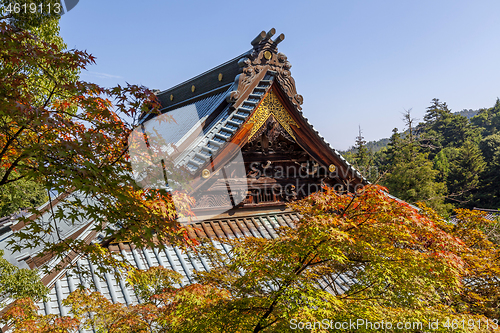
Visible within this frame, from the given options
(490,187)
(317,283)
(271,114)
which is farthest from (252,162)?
(490,187)

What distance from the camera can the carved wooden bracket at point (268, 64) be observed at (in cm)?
656

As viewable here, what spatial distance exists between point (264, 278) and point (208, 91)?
716 centimetres

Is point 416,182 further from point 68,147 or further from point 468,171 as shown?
point 68,147

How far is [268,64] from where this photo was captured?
6.74 m

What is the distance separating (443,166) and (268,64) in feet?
137

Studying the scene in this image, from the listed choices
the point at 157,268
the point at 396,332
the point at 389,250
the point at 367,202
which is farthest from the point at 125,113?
the point at 396,332

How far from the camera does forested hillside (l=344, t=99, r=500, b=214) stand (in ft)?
83.1

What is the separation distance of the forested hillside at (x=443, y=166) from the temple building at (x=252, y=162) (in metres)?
1.90

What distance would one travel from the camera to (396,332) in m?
3.09

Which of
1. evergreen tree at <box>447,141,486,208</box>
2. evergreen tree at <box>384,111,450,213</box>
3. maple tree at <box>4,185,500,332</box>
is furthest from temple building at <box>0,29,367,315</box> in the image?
evergreen tree at <box>447,141,486,208</box>

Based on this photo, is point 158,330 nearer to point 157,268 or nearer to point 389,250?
point 157,268

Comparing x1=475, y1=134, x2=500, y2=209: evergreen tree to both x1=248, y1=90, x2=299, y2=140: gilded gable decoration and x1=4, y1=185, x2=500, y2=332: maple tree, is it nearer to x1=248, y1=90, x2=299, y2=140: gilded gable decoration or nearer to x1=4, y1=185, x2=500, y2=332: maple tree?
x1=248, y1=90, x2=299, y2=140: gilded gable decoration

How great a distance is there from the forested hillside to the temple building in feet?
6.24

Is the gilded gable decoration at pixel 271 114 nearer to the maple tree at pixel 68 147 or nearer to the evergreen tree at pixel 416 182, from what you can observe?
the maple tree at pixel 68 147
